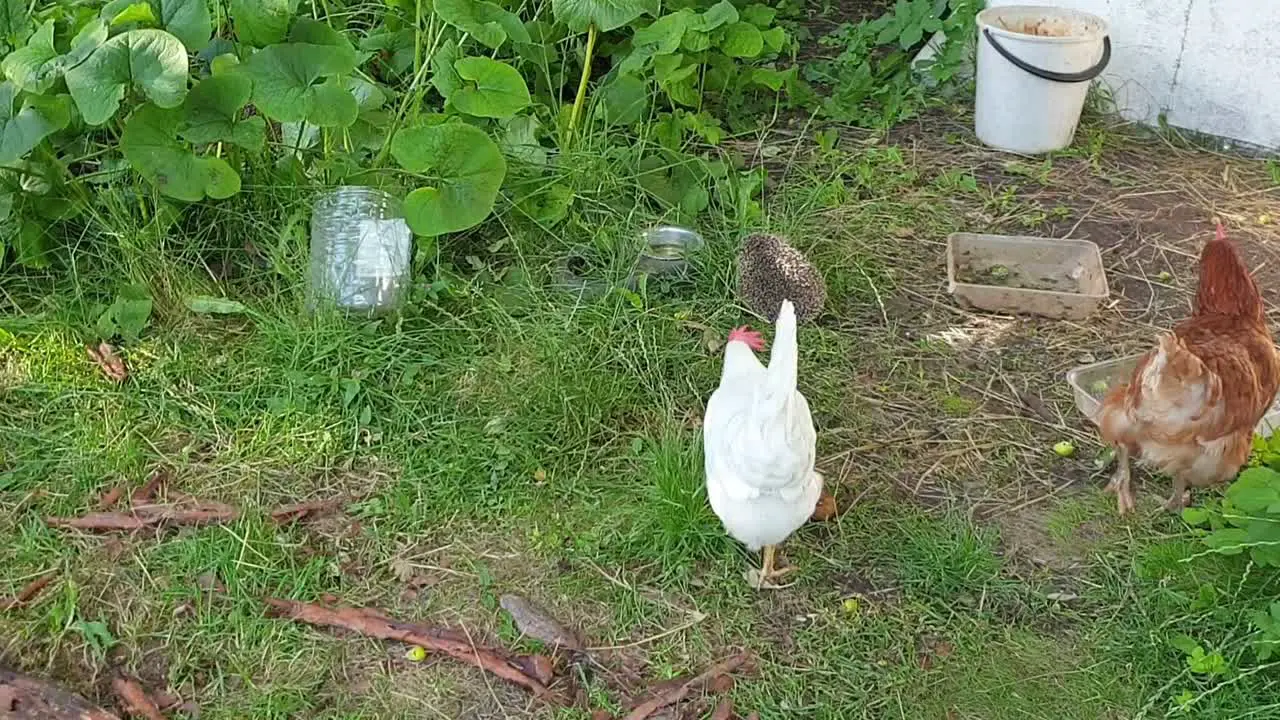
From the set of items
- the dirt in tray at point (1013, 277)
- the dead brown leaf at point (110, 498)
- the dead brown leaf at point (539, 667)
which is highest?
the dead brown leaf at point (110, 498)

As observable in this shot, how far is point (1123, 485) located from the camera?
268 centimetres

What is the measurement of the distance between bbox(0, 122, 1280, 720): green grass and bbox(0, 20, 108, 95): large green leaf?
552 mm

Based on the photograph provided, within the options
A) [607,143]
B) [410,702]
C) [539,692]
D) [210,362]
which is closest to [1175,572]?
[539,692]

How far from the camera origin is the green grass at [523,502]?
2262 mm

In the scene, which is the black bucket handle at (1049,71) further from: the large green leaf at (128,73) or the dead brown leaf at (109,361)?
the dead brown leaf at (109,361)

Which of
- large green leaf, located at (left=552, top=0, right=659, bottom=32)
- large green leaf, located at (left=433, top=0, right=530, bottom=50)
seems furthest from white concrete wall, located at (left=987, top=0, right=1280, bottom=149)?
large green leaf, located at (left=433, top=0, right=530, bottom=50)

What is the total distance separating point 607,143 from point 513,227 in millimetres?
479

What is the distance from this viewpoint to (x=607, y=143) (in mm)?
3738

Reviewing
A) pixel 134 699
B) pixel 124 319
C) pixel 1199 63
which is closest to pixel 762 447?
pixel 134 699

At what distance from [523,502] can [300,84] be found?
4.13ft

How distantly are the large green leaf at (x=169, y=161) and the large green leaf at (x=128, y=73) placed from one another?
144 millimetres

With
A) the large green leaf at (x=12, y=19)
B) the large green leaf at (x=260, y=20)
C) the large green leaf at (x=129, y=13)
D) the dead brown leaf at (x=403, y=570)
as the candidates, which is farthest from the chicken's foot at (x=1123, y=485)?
the large green leaf at (x=12, y=19)

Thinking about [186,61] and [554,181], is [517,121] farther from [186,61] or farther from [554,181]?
[186,61]

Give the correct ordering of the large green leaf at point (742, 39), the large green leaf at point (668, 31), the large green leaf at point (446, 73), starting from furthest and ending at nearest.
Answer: the large green leaf at point (742, 39)
the large green leaf at point (668, 31)
the large green leaf at point (446, 73)
